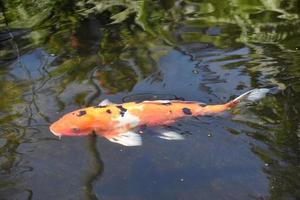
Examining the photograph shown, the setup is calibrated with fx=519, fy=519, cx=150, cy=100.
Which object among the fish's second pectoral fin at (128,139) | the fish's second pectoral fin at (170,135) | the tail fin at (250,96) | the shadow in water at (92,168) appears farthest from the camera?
the tail fin at (250,96)

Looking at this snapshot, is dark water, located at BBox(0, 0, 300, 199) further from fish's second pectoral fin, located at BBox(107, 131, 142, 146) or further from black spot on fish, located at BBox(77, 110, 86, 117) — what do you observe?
black spot on fish, located at BBox(77, 110, 86, 117)

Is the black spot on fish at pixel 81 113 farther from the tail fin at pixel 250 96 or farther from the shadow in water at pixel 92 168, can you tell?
the tail fin at pixel 250 96

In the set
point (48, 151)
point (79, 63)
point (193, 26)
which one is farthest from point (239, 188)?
point (193, 26)

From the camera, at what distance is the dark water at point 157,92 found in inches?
133

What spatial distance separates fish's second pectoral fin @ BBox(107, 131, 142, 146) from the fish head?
0.18 meters

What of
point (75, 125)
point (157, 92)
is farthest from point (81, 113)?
point (157, 92)

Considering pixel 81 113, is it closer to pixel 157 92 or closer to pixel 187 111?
pixel 187 111

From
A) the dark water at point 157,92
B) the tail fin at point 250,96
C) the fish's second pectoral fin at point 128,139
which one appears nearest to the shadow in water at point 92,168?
the dark water at point 157,92

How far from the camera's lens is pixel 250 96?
3957mm

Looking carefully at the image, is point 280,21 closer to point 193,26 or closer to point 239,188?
point 193,26

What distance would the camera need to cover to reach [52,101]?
443 cm

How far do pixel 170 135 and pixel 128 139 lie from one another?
322 millimetres

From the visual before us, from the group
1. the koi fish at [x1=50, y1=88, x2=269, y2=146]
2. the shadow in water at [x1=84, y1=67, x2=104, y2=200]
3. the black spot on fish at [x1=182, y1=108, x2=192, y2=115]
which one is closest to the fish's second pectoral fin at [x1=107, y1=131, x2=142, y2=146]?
the koi fish at [x1=50, y1=88, x2=269, y2=146]

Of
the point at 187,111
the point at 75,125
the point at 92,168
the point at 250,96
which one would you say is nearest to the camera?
the point at 92,168
